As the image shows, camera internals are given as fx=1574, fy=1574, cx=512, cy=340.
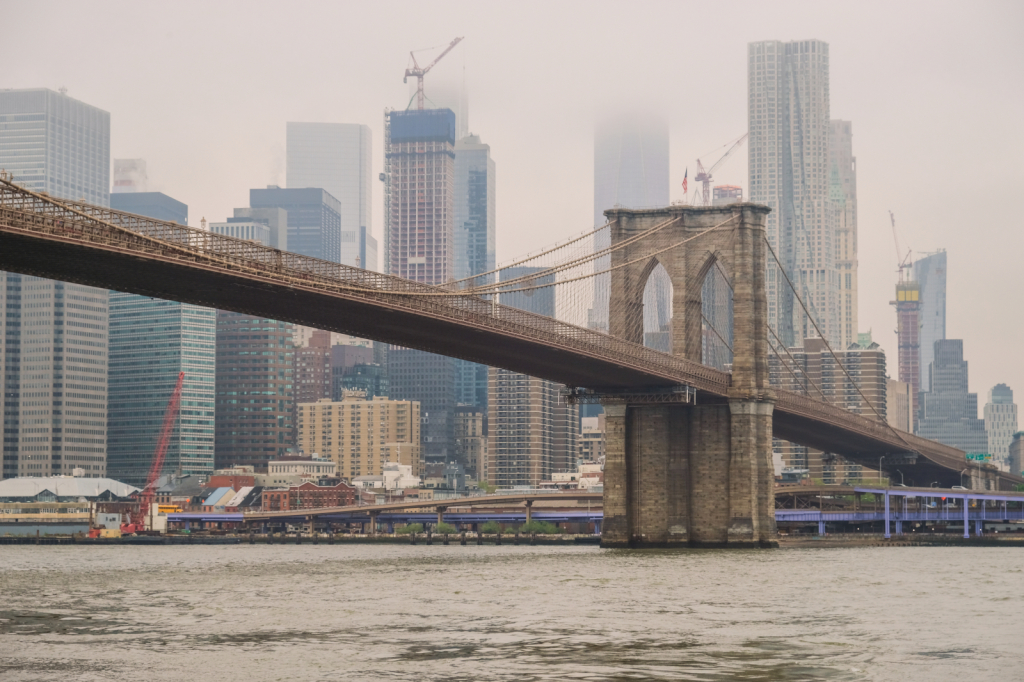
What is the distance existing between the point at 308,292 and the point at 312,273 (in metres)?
0.79

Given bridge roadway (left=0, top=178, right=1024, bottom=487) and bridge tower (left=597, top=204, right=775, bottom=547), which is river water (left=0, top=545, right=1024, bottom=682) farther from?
bridge tower (left=597, top=204, right=775, bottom=547)

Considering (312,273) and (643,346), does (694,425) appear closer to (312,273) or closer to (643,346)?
(643,346)

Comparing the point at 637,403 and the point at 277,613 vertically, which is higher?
the point at 637,403

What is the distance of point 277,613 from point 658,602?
10122mm

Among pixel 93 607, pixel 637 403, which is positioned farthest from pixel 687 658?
pixel 637 403

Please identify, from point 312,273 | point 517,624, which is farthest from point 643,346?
point 517,624

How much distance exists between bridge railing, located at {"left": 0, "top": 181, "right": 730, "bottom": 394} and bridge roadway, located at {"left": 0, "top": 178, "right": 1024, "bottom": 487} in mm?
49

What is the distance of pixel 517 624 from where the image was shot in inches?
1371

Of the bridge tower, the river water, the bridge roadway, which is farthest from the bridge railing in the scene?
the river water

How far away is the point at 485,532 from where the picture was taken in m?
140

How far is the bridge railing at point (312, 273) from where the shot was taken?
48.3 m

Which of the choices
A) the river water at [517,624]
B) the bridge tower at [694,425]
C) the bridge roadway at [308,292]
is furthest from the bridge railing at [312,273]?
the river water at [517,624]

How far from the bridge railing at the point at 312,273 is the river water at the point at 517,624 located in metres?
10.7

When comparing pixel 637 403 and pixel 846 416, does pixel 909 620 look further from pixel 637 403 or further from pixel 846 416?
pixel 846 416
